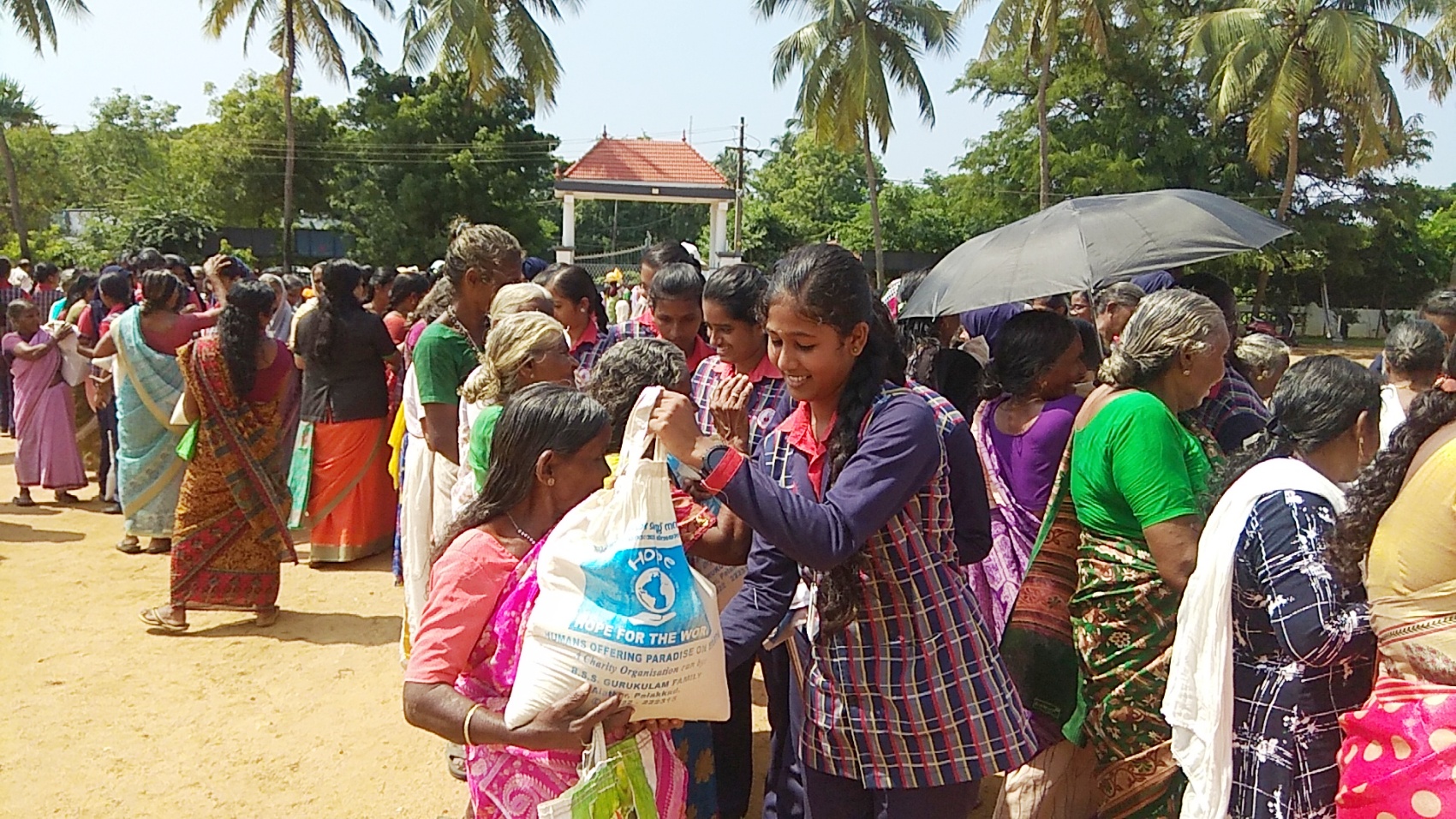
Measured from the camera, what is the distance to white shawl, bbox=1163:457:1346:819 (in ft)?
7.04

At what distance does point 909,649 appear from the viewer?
2092 mm

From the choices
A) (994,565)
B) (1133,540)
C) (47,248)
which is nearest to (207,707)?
(994,565)

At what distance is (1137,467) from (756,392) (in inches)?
48.2

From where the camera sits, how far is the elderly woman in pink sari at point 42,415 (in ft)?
26.6

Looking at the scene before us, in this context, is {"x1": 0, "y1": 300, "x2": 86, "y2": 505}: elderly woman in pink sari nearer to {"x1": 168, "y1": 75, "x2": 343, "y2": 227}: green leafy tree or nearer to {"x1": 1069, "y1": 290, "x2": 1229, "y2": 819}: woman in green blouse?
{"x1": 1069, "y1": 290, "x2": 1229, "y2": 819}: woman in green blouse

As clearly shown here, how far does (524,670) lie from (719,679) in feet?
1.12

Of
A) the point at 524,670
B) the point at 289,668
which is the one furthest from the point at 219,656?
the point at 524,670

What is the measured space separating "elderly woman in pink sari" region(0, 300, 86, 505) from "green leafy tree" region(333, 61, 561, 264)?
19.8m

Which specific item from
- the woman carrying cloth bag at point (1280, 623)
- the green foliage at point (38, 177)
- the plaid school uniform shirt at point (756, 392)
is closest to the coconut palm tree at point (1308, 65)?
the plaid school uniform shirt at point (756, 392)

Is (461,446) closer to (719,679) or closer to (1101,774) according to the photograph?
(719,679)

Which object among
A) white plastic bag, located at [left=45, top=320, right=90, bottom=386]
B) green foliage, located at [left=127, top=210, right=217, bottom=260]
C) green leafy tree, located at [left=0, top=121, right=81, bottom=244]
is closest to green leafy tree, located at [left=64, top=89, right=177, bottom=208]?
green leafy tree, located at [left=0, top=121, right=81, bottom=244]

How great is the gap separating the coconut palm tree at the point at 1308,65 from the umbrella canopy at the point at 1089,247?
22.4 m

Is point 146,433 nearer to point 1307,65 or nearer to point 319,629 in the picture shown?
point 319,629

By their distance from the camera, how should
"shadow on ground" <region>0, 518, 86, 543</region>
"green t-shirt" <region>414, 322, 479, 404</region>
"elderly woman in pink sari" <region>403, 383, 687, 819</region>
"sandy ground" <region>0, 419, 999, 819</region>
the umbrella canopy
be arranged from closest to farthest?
"elderly woman in pink sari" <region>403, 383, 687, 819</region> < "sandy ground" <region>0, 419, 999, 819</region> < the umbrella canopy < "green t-shirt" <region>414, 322, 479, 404</region> < "shadow on ground" <region>0, 518, 86, 543</region>
